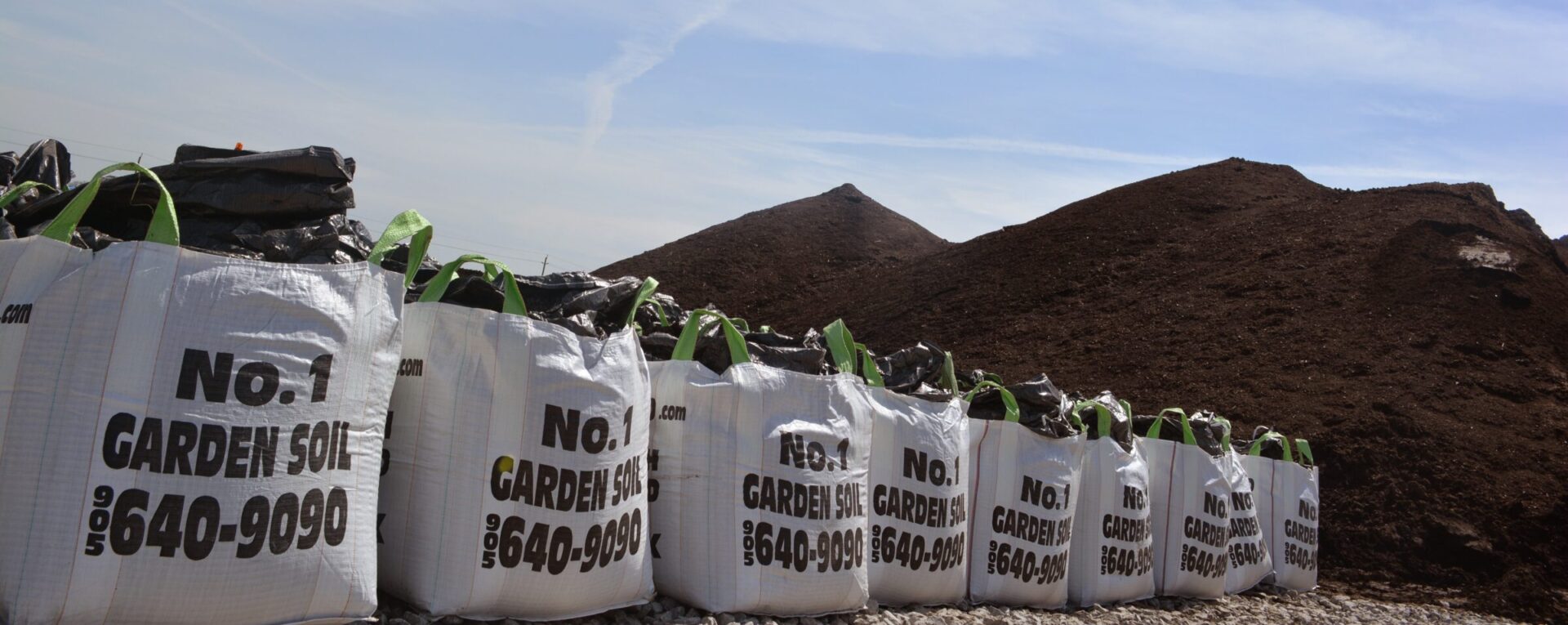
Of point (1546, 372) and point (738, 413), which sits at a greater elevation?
point (1546, 372)

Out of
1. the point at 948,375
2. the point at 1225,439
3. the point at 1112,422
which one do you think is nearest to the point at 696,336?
the point at 948,375

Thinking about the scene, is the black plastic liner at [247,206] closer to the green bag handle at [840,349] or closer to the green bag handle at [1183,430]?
the green bag handle at [840,349]

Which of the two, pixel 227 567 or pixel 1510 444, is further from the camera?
pixel 1510 444

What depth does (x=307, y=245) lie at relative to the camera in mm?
2783

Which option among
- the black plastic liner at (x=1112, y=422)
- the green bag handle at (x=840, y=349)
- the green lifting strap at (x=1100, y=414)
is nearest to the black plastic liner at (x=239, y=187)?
the green bag handle at (x=840, y=349)

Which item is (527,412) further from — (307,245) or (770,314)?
(770,314)

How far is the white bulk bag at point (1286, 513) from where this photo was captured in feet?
21.3

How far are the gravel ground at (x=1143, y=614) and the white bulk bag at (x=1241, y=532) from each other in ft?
0.34

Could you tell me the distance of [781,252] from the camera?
2442 centimetres

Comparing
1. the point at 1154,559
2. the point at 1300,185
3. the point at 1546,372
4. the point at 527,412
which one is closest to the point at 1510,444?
the point at 1546,372

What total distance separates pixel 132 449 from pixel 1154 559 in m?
4.60

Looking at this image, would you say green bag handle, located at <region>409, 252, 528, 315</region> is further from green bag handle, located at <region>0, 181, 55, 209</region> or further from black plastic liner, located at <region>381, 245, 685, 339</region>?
green bag handle, located at <region>0, 181, 55, 209</region>

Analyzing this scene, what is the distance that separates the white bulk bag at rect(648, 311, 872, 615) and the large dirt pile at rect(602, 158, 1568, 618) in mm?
5649

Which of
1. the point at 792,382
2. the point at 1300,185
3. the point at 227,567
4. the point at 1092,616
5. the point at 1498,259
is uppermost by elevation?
the point at 1300,185
